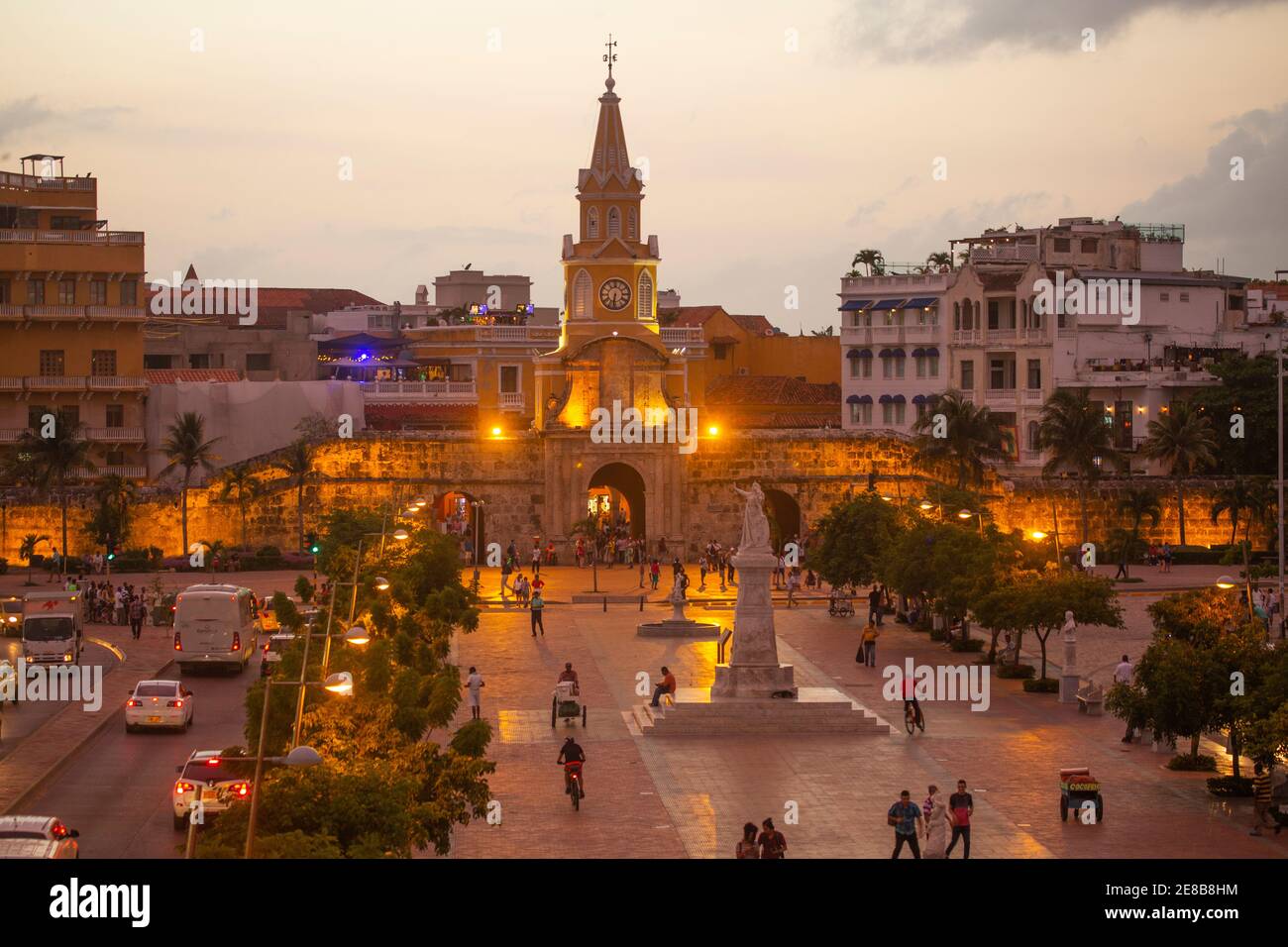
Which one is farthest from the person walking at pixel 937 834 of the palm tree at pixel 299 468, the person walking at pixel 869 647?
the palm tree at pixel 299 468

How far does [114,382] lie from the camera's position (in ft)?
297

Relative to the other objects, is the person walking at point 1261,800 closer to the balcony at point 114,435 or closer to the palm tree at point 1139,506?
the palm tree at point 1139,506

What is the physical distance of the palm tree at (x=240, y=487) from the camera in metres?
85.7

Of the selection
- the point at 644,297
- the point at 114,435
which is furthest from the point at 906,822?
the point at 114,435

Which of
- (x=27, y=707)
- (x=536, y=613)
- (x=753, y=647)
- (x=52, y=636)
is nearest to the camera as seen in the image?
(x=753, y=647)

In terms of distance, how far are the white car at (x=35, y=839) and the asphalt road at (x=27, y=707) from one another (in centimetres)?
1289

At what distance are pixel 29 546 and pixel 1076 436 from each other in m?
41.1

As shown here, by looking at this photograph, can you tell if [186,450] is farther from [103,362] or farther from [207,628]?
[207,628]

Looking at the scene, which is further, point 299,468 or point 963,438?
point 299,468

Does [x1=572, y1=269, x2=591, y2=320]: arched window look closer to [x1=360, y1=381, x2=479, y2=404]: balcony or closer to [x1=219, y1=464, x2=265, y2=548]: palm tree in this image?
[x1=219, y1=464, x2=265, y2=548]: palm tree

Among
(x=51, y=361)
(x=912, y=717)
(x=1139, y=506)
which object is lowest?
(x=912, y=717)

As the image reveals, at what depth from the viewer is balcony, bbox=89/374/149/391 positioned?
9031 cm
